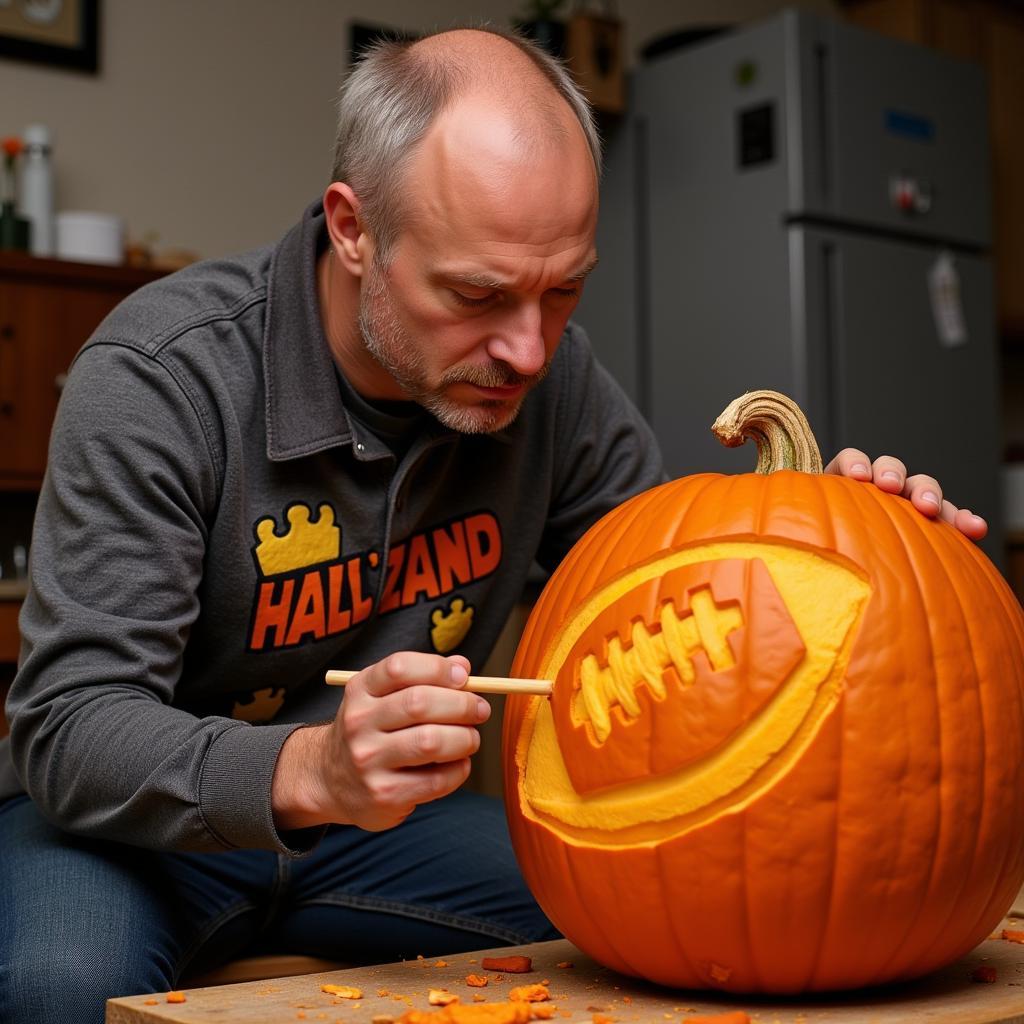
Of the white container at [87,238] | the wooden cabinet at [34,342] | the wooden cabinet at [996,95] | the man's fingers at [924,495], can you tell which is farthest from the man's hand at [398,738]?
the wooden cabinet at [996,95]

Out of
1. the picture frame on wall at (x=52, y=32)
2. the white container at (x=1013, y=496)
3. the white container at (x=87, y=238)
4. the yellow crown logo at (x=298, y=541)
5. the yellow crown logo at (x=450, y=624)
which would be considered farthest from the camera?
the white container at (x=1013, y=496)

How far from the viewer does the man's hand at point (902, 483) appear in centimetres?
96

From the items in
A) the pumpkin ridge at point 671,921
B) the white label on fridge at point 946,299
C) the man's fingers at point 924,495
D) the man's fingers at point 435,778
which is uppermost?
the white label on fridge at point 946,299

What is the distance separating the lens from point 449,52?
3.88 feet

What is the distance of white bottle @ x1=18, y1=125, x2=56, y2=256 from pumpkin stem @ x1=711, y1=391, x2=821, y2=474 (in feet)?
7.07

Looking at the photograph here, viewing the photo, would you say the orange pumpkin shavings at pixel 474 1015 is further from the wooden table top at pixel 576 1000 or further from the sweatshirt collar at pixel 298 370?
the sweatshirt collar at pixel 298 370

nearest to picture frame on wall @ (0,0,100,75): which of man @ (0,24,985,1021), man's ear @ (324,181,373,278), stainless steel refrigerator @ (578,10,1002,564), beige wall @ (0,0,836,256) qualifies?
beige wall @ (0,0,836,256)

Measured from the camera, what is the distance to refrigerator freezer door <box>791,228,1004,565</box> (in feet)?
10.1

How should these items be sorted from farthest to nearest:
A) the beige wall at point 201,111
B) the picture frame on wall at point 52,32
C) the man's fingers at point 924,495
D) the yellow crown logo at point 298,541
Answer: the beige wall at point 201,111
the picture frame on wall at point 52,32
the yellow crown logo at point 298,541
the man's fingers at point 924,495

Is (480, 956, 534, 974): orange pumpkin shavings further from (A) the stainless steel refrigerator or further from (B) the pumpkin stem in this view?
(A) the stainless steel refrigerator

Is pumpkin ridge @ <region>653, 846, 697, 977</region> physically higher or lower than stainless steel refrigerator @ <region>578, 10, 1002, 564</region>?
lower

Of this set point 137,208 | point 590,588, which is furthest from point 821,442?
point 590,588

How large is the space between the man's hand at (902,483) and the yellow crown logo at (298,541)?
17.9 inches

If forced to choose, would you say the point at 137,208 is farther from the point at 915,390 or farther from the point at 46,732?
the point at 46,732
